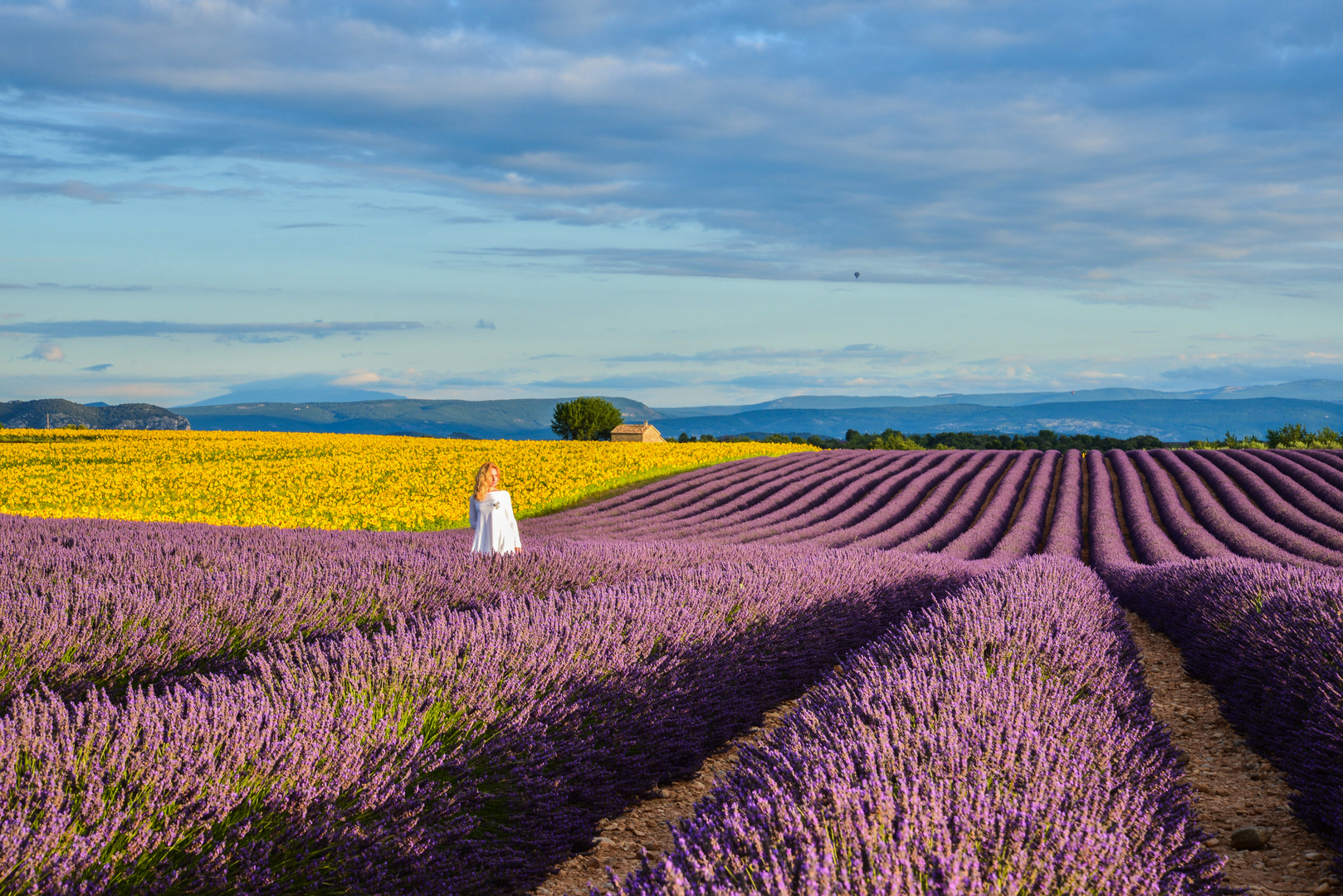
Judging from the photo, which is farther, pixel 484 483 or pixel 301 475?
pixel 301 475

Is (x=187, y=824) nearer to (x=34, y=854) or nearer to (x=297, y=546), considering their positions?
(x=34, y=854)

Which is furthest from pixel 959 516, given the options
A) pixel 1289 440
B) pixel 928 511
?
pixel 1289 440

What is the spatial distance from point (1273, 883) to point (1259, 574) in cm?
431

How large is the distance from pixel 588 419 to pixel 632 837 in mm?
66031

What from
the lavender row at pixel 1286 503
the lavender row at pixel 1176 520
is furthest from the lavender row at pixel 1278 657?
the lavender row at pixel 1286 503

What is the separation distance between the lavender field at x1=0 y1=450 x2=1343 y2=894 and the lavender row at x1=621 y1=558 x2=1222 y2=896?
0.7 inches

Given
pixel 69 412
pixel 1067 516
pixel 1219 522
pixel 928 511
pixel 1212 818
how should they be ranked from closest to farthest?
pixel 1212 818
pixel 1219 522
pixel 1067 516
pixel 928 511
pixel 69 412

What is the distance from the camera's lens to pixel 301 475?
83.6 feet

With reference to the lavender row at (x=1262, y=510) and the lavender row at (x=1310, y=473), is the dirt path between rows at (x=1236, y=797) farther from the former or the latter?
the lavender row at (x=1310, y=473)

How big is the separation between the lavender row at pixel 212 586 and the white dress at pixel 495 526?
292 millimetres

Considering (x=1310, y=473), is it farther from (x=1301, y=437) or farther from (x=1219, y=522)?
(x=1301, y=437)

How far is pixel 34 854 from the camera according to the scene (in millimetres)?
2307

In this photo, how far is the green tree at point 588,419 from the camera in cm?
6988

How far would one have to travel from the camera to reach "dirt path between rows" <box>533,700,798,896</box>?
3.93 metres
